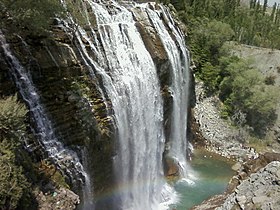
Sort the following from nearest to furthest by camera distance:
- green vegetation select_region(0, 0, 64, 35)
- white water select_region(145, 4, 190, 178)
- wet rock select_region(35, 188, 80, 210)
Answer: wet rock select_region(35, 188, 80, 210) → green vegetation select_region(0, 0, 64, 35) → white water select_region(145, 4, 190, 178)

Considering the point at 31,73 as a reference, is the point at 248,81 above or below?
below

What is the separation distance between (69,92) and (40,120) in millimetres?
2287

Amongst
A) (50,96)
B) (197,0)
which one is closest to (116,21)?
(50,96)

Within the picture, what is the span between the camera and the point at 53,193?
1361 cm

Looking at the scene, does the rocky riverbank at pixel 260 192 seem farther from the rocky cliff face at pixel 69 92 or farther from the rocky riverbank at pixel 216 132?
the rocky riverbank at pixel 216 132

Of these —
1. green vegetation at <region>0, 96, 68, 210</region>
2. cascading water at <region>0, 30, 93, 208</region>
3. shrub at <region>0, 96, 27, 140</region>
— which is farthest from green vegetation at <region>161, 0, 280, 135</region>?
shrub at <region>0, 96, 27, 140</region>

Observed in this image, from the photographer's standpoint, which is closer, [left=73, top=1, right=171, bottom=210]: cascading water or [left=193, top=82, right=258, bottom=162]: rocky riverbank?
[left=73, top=1, right=171, bottom=210]: cascading water

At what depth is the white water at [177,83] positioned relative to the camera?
86.0ft

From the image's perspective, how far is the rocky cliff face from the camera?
1495 centimetres

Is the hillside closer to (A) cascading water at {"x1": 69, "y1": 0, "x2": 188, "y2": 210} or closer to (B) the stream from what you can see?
(B) the stream

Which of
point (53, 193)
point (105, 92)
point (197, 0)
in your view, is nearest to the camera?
point (53, 193)

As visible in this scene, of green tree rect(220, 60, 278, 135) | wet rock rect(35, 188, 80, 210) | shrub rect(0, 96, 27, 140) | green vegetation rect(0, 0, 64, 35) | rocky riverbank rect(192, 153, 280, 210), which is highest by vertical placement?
green vegetation rect(0, 0, 64, 35)

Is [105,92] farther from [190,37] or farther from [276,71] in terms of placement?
[276,71]

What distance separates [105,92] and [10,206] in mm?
8557
